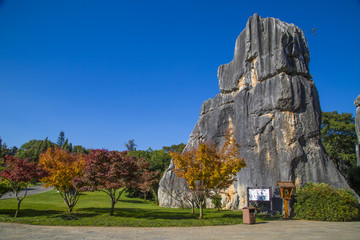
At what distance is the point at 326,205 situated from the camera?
1900 centimetres

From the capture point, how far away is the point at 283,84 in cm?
2600

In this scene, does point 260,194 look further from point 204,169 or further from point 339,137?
point 339,137

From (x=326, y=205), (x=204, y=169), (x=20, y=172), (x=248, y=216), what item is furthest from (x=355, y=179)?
(x=20, y=172)

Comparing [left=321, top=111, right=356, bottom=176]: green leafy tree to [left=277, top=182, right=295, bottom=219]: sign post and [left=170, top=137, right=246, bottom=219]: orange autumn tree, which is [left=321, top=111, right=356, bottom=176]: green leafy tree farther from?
[left=170, top=137, right=246, bottom=219]: orange autumn tree

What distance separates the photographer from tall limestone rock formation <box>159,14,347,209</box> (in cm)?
2428

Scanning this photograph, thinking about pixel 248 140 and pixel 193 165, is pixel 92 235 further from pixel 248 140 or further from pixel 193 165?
pixel 248 140

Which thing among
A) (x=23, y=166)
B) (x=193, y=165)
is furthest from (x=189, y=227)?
(x=23, y=166)

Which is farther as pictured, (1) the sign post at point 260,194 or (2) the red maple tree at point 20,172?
(1) the sign post at point 260,194

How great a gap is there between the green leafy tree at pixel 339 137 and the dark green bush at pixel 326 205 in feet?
80.8

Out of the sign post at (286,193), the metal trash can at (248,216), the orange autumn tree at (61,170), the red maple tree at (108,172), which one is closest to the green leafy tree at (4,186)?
the orange autumn tree at (61,170)

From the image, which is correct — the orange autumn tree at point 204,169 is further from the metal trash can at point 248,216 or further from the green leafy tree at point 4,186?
the green leafy tree at point 4,186

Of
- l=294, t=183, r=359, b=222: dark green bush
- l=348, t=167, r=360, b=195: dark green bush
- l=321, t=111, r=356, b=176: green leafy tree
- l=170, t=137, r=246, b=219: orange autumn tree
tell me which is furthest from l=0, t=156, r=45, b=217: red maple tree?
l=321, t=111, r=356, b=176: green leafy tree

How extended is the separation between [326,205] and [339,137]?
92.0 ft

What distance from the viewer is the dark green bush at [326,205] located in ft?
61.0
